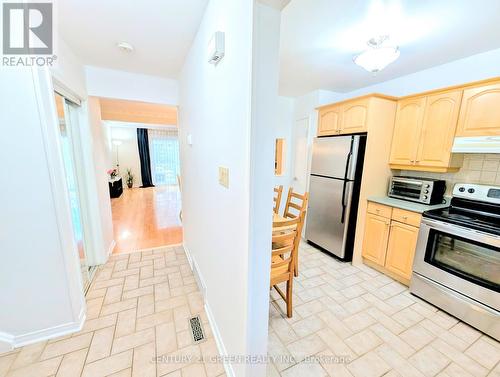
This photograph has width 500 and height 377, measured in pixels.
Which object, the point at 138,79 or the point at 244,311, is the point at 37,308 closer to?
the point at 244,311

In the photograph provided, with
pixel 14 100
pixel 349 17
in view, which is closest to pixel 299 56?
pixel 349 17

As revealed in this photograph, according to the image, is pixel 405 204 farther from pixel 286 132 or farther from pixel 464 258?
pixel 286 132

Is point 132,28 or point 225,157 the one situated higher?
point 132,28

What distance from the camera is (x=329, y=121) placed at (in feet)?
9.69

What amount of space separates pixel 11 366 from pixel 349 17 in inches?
135

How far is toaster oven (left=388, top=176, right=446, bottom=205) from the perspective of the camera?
2273 mm

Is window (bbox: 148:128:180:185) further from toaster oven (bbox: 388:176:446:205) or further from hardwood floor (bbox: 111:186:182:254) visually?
toaster oven (bbox: 388:176:446:205)

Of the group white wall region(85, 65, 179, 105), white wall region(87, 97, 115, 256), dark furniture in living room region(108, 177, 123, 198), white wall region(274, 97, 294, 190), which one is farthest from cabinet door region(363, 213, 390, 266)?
dark furniture in living room region(108, 177, 123, 198)

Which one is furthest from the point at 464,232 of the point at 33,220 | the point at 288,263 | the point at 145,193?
the point at 145,193

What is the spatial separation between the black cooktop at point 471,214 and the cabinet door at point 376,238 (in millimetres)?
489

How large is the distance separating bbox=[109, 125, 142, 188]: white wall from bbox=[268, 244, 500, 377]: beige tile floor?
8.40m

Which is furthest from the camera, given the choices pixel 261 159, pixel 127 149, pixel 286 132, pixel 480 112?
pixel 127 149
